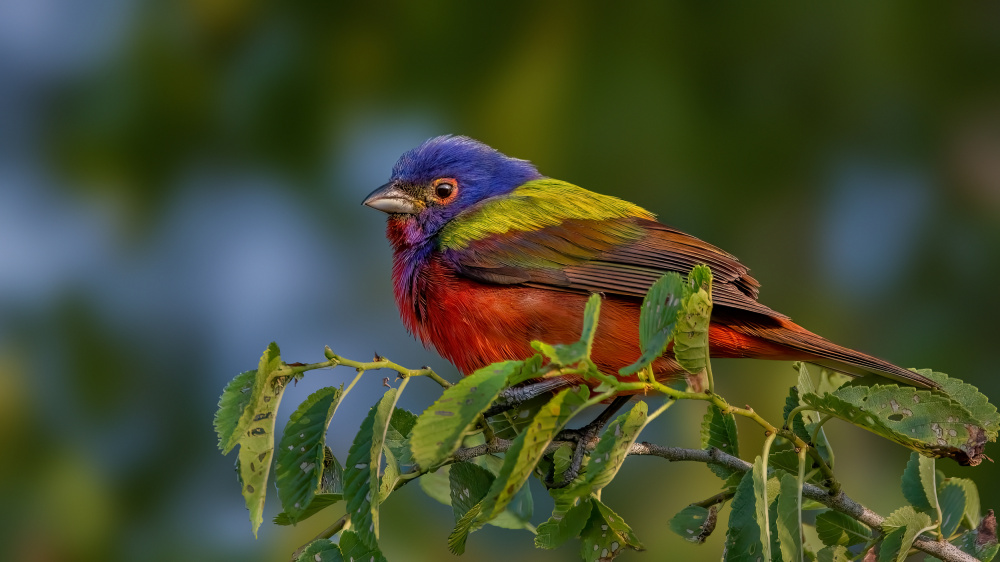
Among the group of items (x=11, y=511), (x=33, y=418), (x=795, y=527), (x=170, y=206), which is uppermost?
(x=795, y=527)

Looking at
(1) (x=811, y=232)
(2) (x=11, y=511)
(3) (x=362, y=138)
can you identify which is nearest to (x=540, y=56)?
(3) (x=362, y=138)

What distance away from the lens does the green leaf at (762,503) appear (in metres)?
1.68

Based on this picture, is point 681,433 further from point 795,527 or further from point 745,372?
point 795,527

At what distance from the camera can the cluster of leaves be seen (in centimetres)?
158

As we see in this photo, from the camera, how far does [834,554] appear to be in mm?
2166

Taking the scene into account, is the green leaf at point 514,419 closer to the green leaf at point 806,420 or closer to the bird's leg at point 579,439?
the bird's leg at point 579,439

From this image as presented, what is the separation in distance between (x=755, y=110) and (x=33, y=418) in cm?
434

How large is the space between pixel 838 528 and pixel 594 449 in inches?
29.4

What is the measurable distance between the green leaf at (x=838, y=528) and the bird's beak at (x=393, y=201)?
2.01 m

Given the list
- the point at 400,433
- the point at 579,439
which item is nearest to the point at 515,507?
the point at 579,439

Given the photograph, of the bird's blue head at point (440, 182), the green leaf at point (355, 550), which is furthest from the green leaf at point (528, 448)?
the bird's blue head at point (440, 182)

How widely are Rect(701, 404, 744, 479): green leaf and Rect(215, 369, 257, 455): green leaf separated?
1147mm

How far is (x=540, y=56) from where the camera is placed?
5648 mm

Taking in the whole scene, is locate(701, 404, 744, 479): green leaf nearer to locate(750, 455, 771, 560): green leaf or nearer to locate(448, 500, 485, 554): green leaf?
locate(750, 455, 771, 560): green leaf
